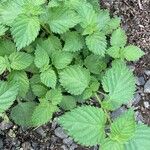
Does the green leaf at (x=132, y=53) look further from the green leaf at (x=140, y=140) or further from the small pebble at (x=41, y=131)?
the small pebble at (x=41, y=131)

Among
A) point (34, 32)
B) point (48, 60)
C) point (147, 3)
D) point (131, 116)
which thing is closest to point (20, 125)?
point (48, 60)

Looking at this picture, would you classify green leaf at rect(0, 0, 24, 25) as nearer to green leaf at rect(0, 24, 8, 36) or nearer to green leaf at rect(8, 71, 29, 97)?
green leaf at rect(0, 24, 8, 36)

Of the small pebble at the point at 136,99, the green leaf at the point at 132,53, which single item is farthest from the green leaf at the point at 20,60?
the small pebble at the point at 136,99

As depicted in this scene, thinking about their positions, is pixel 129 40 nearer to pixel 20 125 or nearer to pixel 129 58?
pixel 129 58

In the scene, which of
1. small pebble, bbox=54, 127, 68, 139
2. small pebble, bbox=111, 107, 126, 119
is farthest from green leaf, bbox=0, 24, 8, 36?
small pebble, bbox=111, 107, 126, 119

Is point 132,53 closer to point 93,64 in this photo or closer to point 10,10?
point 93,64

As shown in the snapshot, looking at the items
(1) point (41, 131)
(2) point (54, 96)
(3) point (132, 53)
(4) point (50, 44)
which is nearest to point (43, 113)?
(2) point (54, 96)
